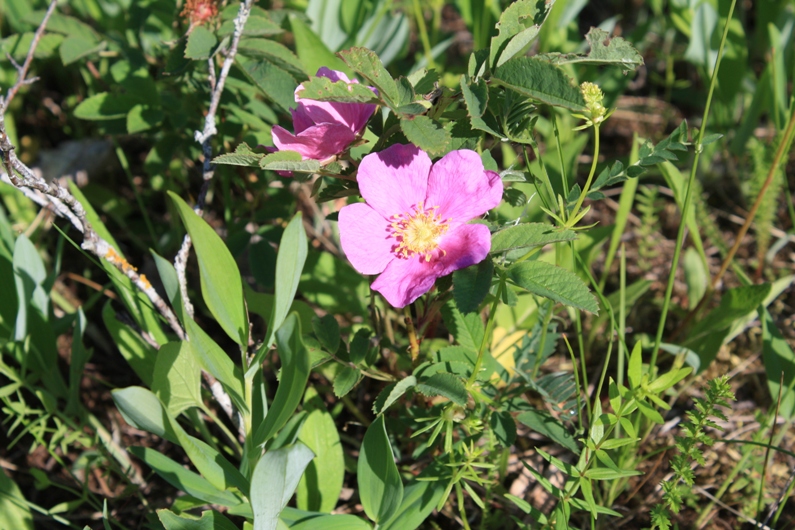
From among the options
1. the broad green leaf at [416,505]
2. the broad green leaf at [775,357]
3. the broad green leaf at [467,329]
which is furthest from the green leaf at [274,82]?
the broad green leaf at [775,357]

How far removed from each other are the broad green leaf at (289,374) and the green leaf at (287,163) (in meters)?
0.23

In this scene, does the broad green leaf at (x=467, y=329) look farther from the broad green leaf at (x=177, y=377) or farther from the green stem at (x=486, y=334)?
the broad green leaf at (x=177, y=377)

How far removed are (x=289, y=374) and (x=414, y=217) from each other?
0.35 m

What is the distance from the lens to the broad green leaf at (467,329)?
1319mm

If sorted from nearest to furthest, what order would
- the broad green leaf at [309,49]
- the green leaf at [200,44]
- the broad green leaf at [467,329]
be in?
the broad green leaf at [467,329], the green leaf at [200,44], the broad green leaf at [309,49]

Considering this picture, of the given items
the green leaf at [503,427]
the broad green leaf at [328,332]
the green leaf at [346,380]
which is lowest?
the green leaf at [503,427]

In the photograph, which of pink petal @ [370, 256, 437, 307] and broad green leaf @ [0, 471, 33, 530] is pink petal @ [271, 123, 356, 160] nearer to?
pink petal @ [370, 256, 437, 307]

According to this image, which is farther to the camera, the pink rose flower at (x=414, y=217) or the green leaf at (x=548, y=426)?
the green leaf at (x=548, y=426)

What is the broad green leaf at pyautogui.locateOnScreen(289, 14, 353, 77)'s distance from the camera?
Result: 1.74 meters

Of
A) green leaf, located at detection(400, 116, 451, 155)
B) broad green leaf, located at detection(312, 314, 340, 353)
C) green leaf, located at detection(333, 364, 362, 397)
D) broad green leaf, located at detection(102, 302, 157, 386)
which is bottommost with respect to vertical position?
broad green leaf, located at detection(102, 302, 157, 386)

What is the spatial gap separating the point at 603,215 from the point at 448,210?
1.21 meters

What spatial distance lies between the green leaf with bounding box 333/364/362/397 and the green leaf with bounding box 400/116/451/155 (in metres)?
0.44

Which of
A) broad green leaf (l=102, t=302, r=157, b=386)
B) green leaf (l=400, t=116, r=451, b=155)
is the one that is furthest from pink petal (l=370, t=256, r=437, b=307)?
broad green leaf (l=102, t=302, r=157, b=386)

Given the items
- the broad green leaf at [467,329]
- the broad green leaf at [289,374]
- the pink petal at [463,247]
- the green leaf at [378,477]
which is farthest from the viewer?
the broad green leaf at [467,329]
